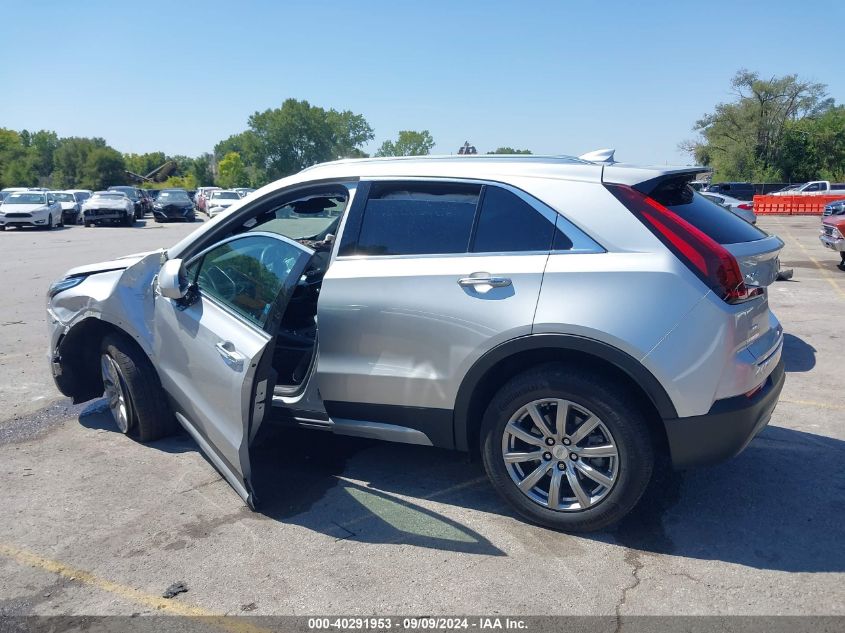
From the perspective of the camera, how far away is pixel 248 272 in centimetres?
424

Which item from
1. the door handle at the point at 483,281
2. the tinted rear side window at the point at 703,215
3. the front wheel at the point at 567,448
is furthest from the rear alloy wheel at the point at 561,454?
the tinted rear side window at the point at 703,215

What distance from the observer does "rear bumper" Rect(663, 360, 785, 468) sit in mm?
3367

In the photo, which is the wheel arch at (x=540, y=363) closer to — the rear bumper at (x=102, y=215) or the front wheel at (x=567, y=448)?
the front wheel at (x=567, y=448)

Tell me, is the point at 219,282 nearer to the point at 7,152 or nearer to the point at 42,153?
the point at 7,152

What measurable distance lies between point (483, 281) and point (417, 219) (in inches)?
23.3

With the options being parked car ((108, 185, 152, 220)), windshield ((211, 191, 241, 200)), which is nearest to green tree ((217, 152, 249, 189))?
parked car ((108, 185, 152, 220))

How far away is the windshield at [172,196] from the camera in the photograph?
1410 inches

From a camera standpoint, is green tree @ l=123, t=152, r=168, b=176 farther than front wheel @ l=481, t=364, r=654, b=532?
Yes

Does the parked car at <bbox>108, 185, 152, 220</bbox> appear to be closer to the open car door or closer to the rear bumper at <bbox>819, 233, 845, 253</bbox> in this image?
the rear bumper at <bbox>819, 233, 845, 253</bbox>

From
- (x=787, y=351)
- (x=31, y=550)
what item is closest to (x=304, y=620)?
(x=31, y=550)

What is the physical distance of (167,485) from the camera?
436 cm

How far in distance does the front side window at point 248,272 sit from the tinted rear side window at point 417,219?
45cm

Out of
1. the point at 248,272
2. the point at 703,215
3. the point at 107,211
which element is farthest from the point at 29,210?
the point at 703,215

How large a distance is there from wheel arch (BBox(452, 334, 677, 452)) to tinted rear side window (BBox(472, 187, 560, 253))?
499 mm
